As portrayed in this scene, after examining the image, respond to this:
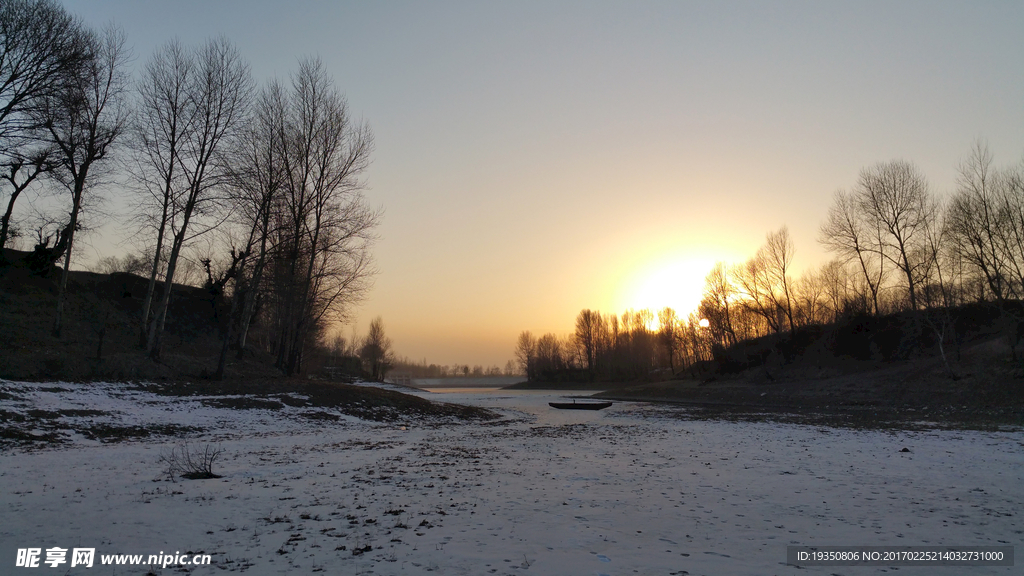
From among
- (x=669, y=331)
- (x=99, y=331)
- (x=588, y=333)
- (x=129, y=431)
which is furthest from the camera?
(x=588, y=333)

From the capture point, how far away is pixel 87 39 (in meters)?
21.1

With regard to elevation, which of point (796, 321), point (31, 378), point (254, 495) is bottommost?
point (254, 495)

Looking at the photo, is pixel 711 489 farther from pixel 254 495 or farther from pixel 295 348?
pixel 295 348

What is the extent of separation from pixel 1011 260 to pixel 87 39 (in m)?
51.4

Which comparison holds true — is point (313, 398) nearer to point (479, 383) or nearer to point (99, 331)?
point (99, 331)

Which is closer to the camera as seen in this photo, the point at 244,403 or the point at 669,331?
the point at 244,403

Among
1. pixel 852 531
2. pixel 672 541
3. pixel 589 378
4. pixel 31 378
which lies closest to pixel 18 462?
pixel 31 378

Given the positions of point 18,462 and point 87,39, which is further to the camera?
point 87,39

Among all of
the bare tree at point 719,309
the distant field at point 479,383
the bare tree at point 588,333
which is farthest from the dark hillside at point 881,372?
the distant field at point 479,383

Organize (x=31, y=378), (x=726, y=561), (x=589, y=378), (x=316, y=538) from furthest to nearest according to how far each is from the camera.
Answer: (x=589, y=378) < (x=31, y=378) < (x=316, y=538) < (x=726, y=561)

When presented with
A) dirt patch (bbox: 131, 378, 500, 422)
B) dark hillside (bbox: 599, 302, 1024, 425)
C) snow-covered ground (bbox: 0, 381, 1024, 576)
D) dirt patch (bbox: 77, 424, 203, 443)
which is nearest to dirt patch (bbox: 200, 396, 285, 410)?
dirt patch (bbox: 131, 378, 500, 422)

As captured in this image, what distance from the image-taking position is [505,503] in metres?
8.51

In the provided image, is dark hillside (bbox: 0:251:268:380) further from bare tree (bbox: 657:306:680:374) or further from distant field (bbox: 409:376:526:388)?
distant field (bbox: 409:376:526:388)

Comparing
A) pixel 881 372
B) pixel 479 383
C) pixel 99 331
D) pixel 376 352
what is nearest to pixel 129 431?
pixel 99 331
